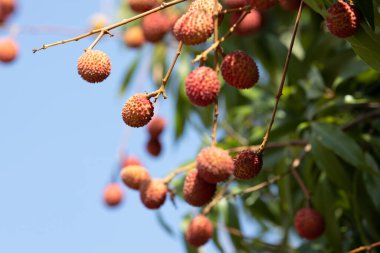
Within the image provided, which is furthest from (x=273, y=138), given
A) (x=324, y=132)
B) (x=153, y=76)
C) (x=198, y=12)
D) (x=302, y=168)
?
(x=153, y=76)

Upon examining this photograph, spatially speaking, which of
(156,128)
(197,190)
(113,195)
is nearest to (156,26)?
(156,128)

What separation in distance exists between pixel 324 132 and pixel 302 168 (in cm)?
26

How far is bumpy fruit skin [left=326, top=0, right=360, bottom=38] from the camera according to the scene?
1.00m

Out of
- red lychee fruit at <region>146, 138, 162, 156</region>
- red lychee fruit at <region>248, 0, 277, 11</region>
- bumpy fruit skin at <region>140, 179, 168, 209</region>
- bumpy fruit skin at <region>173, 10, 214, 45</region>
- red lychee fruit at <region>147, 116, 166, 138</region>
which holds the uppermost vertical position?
bumpy fruit skin at <region>173, 10, 214, 45</region>

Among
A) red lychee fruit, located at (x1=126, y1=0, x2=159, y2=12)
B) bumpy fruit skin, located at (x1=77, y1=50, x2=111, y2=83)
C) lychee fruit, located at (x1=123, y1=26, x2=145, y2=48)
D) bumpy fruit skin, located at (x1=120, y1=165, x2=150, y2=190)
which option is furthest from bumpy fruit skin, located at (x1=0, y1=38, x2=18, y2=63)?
bumpy fruit skin, located at (x1=77, y1=50, x2=111, y2=83)

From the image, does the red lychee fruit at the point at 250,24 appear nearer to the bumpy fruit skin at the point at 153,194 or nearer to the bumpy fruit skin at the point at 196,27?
the bumpy fruit skin at the point at 153,194

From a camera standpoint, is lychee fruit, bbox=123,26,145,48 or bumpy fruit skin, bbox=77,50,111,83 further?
lychee fruit, bbox=123,26,145,48

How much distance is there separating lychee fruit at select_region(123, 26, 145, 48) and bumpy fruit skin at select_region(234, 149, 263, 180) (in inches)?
67.4

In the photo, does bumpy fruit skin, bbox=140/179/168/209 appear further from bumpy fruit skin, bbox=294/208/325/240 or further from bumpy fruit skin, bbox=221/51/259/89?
bumpy fruit skin, bbox=221/51/259/89

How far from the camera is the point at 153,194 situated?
138 centimetres

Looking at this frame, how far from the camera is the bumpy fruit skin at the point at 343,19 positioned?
1.00m

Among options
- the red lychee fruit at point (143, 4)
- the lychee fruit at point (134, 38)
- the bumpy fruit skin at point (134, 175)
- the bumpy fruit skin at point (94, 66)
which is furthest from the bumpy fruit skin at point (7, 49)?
the bumpy fruit skin at point (94, 66)

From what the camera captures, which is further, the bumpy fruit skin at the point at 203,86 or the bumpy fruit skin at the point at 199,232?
the bumpy fruit skin at the point at 199,232

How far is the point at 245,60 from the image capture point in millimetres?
1012
